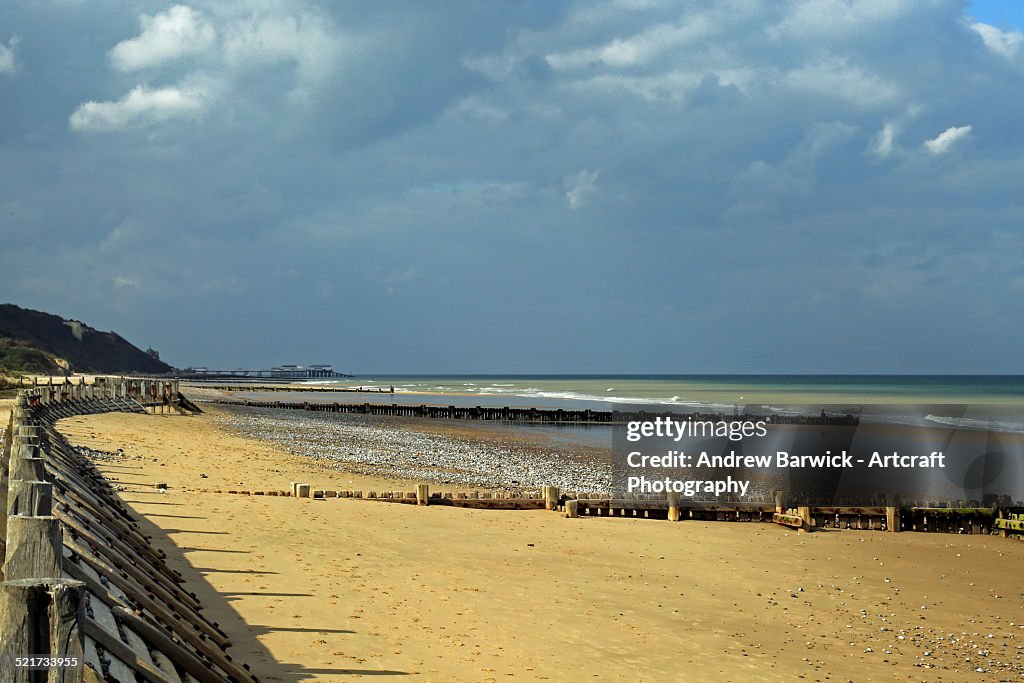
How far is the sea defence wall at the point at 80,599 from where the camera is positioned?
9.12ft

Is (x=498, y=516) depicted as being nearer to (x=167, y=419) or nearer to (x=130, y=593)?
(x=130, y=593)

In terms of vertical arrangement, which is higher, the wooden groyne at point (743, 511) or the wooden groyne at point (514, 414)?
the wooden groyne at point (514, 414)

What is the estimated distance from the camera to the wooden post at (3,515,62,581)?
3.03m

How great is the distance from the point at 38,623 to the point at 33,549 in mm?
361

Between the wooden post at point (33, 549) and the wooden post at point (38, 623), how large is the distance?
0.24 m

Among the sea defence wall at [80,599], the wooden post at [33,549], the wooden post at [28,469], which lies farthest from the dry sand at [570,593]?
the wooden post at [33,549]

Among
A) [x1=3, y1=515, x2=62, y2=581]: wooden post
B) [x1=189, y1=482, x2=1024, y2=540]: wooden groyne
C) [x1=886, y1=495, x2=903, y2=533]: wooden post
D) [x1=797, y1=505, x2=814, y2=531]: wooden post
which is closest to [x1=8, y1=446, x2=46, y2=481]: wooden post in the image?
[x1=3, y1=515, x2=62, y2=581]: wooden post

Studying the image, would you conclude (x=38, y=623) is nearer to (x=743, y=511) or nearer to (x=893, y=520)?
(x=743, y=511)

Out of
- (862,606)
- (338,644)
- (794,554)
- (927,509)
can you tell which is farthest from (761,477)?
(338,644)

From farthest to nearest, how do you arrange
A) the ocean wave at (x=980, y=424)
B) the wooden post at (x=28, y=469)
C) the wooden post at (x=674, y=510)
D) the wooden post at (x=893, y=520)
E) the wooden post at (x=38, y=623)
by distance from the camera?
the ocean wave at (x=980, y=424)
the wooden post at (x=893, y=520)
the wooden post at (x=674, y=510)
the wooden post at (x=28, y=469)
the wooden post at (x=38, y=623)

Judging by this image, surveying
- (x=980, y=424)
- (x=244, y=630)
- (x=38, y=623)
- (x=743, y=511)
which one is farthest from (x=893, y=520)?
(x=980, y=424)

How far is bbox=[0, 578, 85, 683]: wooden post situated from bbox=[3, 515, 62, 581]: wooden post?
0.77 ft

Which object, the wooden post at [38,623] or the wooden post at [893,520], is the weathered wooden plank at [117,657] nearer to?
the wooden post at [38,623]

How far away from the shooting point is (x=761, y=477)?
105ft
